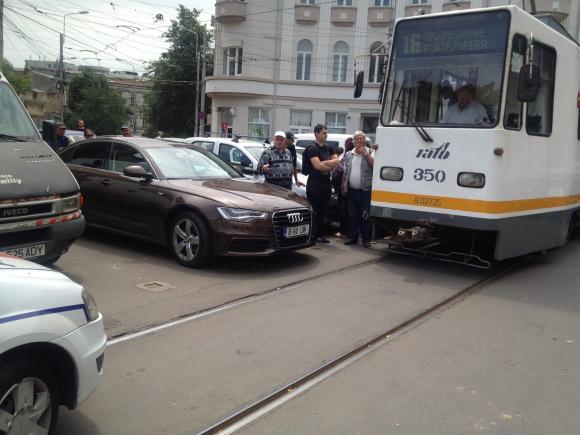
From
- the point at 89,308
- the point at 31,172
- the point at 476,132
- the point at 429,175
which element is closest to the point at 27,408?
the point at 89,308

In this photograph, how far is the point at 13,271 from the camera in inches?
112

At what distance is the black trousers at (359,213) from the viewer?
362 inches

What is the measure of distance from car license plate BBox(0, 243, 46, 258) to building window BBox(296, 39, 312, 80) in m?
34.3

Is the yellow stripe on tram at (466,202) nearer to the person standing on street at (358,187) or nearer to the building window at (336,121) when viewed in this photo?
the person standing on street at (358,187)

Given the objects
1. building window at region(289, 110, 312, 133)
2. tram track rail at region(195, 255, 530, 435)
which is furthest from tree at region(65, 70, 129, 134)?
tram track rail at region(195, 255, 530, 435)

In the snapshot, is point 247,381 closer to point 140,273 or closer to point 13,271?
point 13,271

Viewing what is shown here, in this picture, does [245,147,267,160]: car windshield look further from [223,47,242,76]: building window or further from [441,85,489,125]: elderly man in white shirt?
[223,47,242,76]: building window

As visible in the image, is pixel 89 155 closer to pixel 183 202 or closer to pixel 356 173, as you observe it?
pixel 183 202

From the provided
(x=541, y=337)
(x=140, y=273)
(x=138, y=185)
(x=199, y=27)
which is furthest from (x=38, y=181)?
(x=199, y=27)

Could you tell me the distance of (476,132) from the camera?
7086mm

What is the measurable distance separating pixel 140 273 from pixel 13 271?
4.21 m

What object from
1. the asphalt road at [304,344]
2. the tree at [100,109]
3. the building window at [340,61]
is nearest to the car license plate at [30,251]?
the asphalt road at [304,344]

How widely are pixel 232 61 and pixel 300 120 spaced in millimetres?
6219

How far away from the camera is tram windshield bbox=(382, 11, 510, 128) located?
23.1 feet
